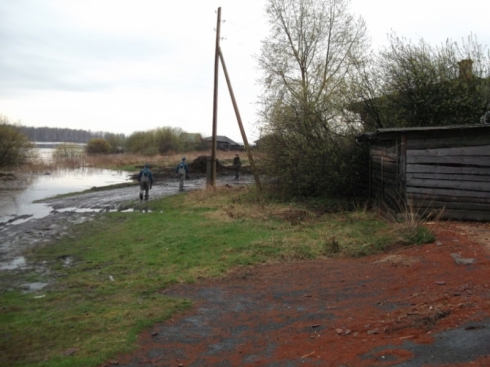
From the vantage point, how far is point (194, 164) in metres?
42.3

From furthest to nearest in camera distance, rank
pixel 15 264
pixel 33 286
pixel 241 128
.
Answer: pixel 241 128
pixel 15 264
pixel 33 286

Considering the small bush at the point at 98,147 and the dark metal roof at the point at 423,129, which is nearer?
the dark metal roof at the point at 423,129

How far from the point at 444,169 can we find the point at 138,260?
25.7ft

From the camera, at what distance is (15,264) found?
11.4 meters

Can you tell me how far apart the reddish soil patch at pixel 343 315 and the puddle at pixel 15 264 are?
5.09m

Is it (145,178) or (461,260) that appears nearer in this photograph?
(461,260)

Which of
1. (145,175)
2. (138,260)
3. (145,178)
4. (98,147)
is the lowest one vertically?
(138,260)

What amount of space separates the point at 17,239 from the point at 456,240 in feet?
41.6

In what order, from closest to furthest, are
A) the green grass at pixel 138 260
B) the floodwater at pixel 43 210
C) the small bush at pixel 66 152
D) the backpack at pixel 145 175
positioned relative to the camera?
the green grass at pixel 138 260, the floodwater at pixel 43 210, the backpack at pixel 145 175, the small bush at pixel 66 152

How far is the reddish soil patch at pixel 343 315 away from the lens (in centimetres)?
491

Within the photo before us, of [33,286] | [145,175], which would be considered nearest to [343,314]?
[33,286]

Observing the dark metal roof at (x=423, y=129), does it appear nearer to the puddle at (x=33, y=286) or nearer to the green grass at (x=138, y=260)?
the green grass at (x=138, y=260)

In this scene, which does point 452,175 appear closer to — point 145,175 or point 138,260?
point 138,260

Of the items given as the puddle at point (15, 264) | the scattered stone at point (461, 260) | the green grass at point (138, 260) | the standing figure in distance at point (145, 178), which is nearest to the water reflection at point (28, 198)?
the green grass at point (138, 260)
